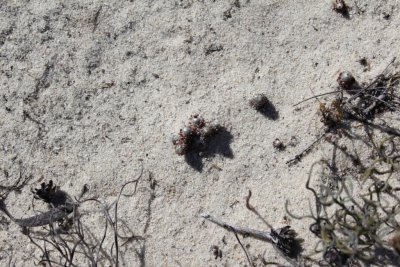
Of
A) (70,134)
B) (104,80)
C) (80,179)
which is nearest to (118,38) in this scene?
(104,80)

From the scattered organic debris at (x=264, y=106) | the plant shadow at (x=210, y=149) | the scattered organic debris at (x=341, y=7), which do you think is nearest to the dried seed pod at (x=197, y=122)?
the plant shadow at (x=210, y=149)

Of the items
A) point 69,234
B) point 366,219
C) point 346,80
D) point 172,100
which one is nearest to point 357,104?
point 346,80

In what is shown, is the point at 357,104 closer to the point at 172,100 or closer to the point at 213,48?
the point at 213,48

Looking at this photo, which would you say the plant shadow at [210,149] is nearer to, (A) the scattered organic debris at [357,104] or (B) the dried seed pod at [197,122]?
(B) the dried seed pod at [197,122]

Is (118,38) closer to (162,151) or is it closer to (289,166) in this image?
(162,151)

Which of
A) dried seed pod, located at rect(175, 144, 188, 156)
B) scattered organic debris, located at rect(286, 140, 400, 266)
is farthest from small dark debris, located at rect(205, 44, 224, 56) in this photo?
scattered organic debris, located at rect(286, 140, 400, 266)

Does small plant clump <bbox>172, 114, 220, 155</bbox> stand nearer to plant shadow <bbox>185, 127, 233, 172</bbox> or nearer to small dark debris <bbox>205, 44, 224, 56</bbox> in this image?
plant shadow <bbox>185, 127, 233, 172</bbox>

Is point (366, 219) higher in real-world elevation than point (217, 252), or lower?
higher
